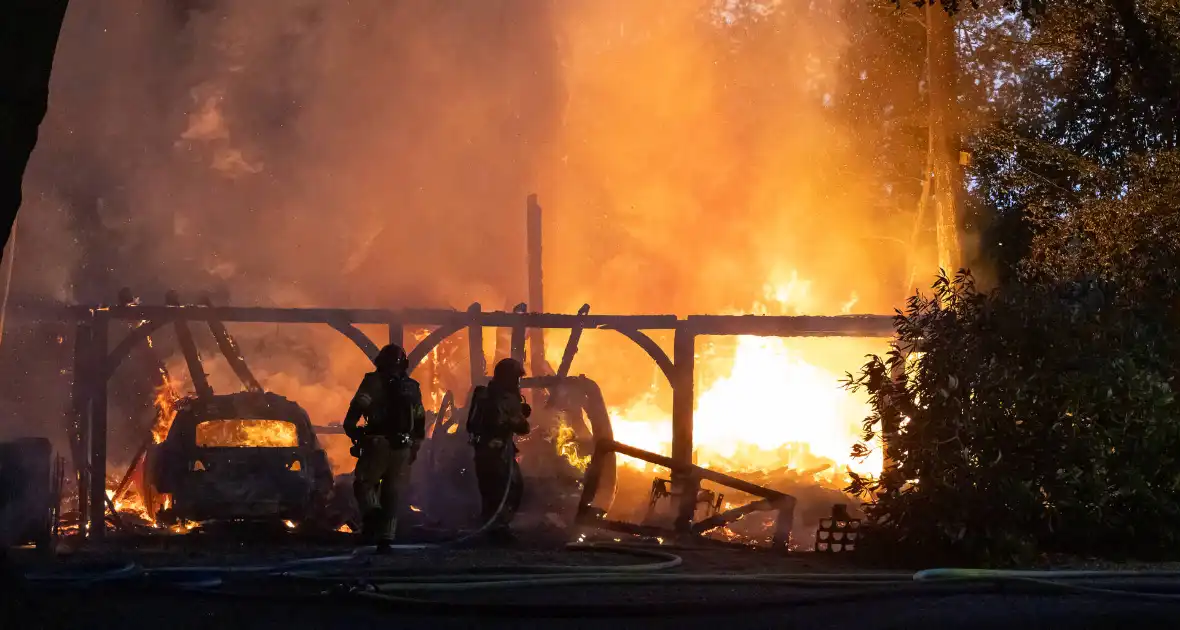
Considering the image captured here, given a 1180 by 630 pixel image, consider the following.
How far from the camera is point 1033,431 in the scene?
10445mm

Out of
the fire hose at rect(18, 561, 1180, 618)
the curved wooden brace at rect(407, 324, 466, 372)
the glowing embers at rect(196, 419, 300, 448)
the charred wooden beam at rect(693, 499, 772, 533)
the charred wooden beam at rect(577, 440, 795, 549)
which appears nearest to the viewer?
the fire hose at rect(18, 561, 1180, 618)

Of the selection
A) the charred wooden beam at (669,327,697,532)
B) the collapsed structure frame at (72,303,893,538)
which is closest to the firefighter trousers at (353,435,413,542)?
the collapsed structure frame at (72,303,893,538)

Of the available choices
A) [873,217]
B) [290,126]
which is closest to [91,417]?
[290,126]

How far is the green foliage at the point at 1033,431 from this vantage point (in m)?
10.2

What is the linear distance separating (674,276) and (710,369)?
27.0 ft

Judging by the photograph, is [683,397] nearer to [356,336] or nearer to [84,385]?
[356,336]

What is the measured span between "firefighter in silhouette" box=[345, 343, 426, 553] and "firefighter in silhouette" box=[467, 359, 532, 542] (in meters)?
1.30

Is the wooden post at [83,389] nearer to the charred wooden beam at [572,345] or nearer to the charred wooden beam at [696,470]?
the charred wooden beam at [572,345]

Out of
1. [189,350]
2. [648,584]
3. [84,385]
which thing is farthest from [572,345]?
[648,584]

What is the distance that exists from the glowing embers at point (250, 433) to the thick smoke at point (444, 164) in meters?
13.5

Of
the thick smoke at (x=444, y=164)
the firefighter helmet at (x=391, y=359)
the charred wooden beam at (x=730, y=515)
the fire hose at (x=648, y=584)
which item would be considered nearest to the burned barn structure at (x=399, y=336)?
the charred wooden beam at (x=730, y=515)

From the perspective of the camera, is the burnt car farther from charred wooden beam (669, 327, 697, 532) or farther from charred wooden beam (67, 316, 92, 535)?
charred wooden beam (669, 327, 697, 532)

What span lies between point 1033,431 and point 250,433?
29.0 ft

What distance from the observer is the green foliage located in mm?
10195
